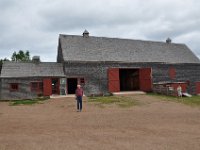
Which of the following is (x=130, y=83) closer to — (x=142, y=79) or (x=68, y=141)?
(x=142, y=79)

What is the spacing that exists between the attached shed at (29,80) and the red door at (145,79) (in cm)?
951

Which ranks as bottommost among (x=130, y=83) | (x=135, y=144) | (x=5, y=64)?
(x=135, y=144)

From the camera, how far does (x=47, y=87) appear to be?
89.6 ft

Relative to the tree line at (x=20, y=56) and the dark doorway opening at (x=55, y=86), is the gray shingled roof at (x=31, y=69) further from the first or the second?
the tree line at (x=20, y=56)

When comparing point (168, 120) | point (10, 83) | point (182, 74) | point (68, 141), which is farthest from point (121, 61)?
point (68, 141)

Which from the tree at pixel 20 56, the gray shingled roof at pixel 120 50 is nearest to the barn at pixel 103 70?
the gray shingled roof at pixel 120 50

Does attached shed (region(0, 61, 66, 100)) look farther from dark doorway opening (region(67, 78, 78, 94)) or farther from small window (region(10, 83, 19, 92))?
dark doorway opening (region(67, 78, 78, 94))

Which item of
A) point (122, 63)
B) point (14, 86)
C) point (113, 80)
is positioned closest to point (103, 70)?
point (113, 80)

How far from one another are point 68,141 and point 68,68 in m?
20.0

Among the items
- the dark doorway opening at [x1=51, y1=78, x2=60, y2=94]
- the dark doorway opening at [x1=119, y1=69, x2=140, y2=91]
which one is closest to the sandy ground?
the dark doorway opening at [x1=51, y1=78, x2=60, y2=94]

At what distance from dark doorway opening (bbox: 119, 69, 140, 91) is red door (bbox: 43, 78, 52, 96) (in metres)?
11.3

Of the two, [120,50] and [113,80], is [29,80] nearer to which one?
[113,80]

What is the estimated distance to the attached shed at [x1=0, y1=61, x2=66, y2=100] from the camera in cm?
2644

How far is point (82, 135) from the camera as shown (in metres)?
9.53
